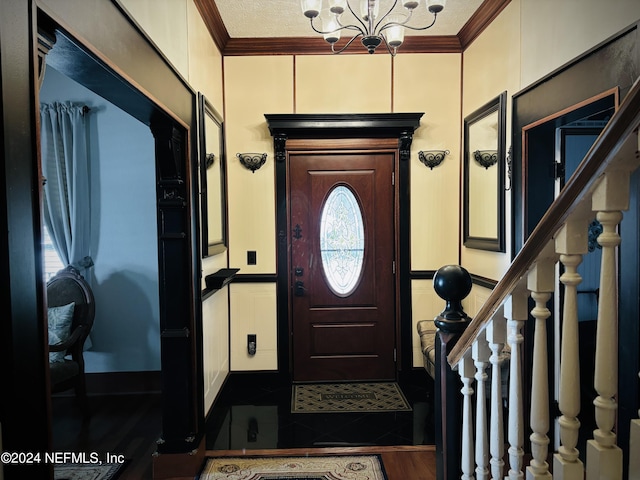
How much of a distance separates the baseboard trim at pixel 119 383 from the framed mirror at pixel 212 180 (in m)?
1.37

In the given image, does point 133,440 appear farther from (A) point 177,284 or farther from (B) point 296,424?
(A) point 177,284

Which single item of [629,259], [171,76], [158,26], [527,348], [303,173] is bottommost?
[527,348]

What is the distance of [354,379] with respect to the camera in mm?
3816

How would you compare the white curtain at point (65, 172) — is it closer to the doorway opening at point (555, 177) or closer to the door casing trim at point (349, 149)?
the door casing trim at point (349, 149)

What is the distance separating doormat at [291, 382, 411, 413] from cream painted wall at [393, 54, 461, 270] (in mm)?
1142

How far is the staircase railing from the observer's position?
761mm

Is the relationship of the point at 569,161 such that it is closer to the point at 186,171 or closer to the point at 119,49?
the point at 186,171

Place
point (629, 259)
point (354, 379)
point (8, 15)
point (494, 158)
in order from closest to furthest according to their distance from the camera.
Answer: point (8, 15) → point (629, 259) → point (494, 158) → point (354, 379)

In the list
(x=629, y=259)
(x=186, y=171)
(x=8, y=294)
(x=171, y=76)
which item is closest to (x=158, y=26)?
(x=171, y=76)

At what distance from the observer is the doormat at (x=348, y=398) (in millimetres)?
3289

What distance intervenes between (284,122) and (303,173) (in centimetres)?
47

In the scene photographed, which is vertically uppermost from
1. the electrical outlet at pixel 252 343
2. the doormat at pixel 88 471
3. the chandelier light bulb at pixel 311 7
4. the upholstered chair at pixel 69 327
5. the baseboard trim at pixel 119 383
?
the chandelier light bulb at pixel 311 7

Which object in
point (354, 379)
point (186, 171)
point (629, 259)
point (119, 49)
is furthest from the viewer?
point (354, 379)

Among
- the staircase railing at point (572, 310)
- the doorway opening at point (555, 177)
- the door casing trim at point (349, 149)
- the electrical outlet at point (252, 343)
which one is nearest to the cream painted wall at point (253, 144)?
the door casing trim at point (349, 149)
